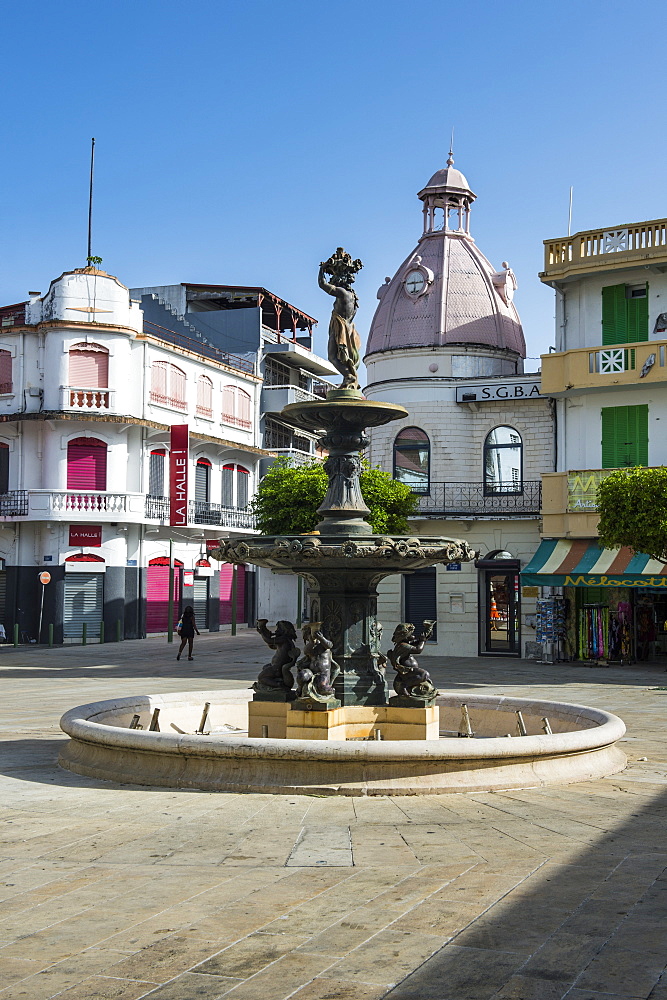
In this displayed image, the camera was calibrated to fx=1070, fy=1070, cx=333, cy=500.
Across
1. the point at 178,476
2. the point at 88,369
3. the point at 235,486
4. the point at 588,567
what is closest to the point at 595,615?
the point at 588,567

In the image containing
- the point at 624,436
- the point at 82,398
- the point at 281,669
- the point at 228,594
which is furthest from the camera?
the point at 228,594

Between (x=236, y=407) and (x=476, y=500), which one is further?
(x=236, y=407)

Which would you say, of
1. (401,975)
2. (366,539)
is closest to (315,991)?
(401,975)

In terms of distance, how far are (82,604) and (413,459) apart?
43.6ft

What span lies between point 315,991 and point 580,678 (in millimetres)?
21284

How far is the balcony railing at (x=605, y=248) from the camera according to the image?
1157 inches

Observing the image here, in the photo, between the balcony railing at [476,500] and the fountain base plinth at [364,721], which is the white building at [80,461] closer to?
the balcony railing at [476,500]

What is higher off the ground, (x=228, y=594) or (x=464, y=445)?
(x=464, y=445)

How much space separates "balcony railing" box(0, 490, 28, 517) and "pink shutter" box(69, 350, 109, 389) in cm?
430

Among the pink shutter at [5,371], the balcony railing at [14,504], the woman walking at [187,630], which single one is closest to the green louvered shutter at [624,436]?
the woman walking at [187,630]

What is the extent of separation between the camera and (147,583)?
40.9 metres

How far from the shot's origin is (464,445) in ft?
111

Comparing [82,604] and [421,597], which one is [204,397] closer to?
[82,604]

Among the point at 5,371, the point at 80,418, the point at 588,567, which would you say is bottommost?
the point at 588,567
